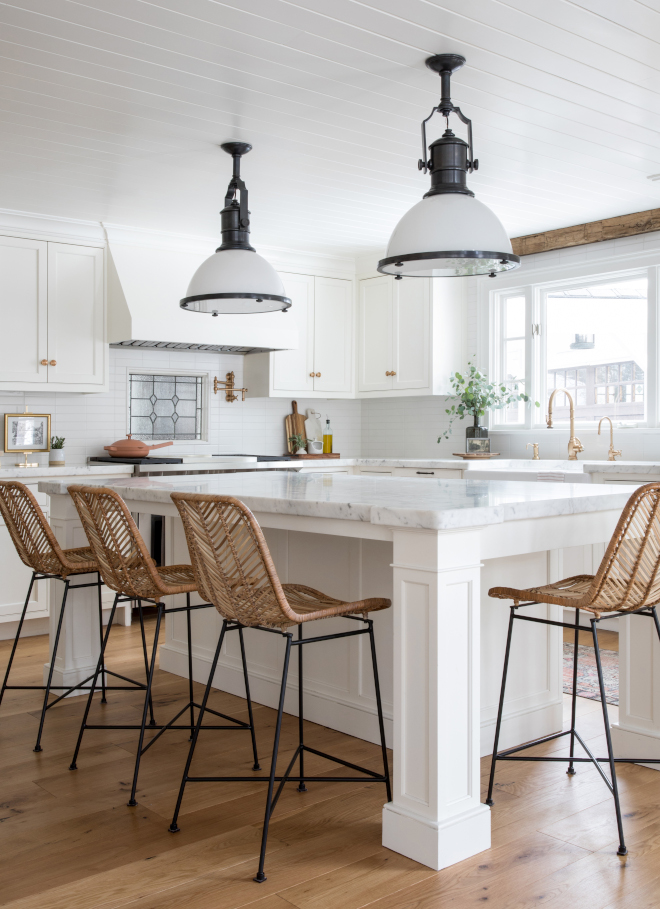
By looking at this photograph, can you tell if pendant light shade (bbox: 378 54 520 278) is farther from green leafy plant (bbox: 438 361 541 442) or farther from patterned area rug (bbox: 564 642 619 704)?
green leafy plant (bbox: 438 361 541 442)

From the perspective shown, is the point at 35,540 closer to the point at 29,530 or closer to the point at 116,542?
the point at 29,530

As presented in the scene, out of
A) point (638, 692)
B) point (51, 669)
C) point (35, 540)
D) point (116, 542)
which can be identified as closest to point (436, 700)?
point (638, 692)

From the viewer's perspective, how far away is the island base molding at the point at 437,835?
204 centimetres

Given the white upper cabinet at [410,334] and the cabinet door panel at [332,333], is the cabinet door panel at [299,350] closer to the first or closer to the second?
the cabinet door panel at [332,333]

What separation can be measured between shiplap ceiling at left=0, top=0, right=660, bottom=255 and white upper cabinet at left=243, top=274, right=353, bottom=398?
3.98 ft

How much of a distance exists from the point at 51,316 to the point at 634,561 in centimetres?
414

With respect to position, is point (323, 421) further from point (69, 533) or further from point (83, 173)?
point (69, 533)

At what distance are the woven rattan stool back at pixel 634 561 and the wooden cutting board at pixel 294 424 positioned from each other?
456cm

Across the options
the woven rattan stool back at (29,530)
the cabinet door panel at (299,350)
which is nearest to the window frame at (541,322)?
the cabinet door panel at (299,350)

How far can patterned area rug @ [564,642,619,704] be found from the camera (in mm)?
3520

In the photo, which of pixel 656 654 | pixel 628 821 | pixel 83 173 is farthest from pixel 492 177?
pixel 628 821

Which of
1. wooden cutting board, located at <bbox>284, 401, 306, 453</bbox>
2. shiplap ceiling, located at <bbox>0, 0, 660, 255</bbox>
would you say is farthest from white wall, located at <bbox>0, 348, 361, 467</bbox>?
shiplap ceiling, located at <bbox>0, 0, 660, 255</bbox>

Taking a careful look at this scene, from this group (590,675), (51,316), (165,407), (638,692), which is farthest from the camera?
(165,407)

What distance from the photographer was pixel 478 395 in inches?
233
